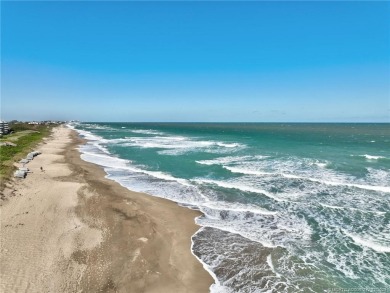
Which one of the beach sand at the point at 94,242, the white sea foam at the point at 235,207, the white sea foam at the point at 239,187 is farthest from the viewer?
the white sea foam at the point at 239,187

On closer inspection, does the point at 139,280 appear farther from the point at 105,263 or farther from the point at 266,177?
the point at 266,177

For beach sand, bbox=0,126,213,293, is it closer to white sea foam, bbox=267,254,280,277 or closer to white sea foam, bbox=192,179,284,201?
white sea foam, bbox=267,254,280,277

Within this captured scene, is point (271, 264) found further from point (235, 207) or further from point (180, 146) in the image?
point (180, 146)

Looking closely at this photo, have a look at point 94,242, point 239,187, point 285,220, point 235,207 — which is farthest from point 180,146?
point 94,242

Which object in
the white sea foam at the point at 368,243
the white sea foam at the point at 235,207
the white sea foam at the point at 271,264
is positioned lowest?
the white sea foam at the point at 271,264

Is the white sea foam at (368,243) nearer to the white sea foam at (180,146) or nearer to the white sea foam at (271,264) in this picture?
the white sea foam at (271,264)

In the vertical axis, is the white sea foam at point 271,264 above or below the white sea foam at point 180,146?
below

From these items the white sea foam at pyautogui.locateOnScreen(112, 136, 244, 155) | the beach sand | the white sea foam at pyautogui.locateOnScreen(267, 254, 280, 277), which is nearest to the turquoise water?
the white sea foam at pyautogui.locateOnScreen(267, 254, 280, 277)

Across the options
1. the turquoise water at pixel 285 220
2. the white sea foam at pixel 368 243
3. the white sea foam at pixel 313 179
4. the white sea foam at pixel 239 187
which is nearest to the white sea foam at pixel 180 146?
the turquoise water at pixel 285 220

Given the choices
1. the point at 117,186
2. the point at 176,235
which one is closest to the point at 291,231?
the point at 176,235

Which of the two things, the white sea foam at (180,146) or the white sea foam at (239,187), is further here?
the white sea foam at (180,146)
